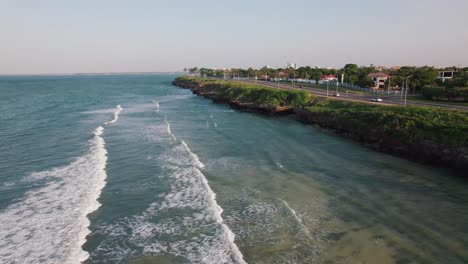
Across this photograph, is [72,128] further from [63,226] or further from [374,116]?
[374,116]

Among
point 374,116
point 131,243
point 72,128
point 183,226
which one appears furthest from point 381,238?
point 72,128

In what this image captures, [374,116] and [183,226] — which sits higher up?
[374,116]

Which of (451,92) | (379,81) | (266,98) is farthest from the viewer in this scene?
(379,81)

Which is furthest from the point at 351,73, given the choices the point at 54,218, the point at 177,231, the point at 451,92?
the point at 54,218

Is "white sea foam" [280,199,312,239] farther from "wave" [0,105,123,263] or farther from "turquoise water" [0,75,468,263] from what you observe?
"wave" [0,105,123,263]

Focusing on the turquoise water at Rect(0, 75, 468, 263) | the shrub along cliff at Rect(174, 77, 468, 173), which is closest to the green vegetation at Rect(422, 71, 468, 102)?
the shrub along cliff at Rect(174, 77, 468, 173)

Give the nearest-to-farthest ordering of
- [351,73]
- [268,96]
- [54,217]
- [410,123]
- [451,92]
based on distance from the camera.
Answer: [54,217] → [410,123] → [451,92] → [268,96] → [351,73]

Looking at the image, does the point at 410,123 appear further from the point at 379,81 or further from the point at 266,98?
the point at 379,81

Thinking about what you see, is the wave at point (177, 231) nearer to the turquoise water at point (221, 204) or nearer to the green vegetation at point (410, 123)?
the turquoise water at point (221, 204)
